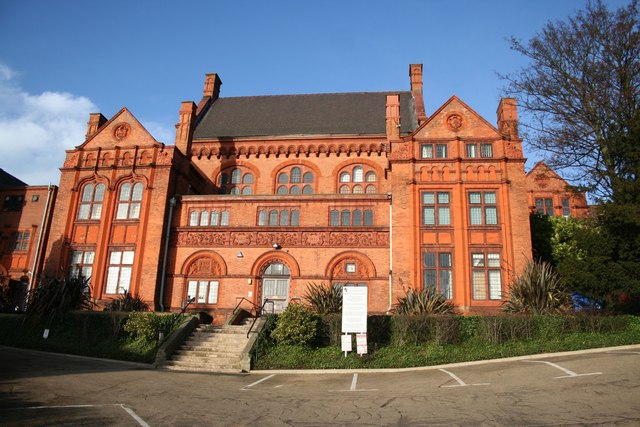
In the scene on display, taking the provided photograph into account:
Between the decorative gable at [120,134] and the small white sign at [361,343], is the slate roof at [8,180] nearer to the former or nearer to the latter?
the decorative gable at [120,134]

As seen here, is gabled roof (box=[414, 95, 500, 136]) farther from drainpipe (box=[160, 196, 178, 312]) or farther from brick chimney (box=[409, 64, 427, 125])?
drainpipe (box=[160, 196, 178, 312])

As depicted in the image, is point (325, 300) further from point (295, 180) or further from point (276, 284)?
point (295, 180)

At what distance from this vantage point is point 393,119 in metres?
28.5

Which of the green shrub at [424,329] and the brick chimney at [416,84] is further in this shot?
the brick chimney at [416,84]

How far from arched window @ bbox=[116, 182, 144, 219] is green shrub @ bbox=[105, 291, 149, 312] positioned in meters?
4.85

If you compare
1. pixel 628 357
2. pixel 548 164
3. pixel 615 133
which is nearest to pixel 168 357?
pixel 628 357

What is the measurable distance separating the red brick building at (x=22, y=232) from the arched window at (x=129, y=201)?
6878mm

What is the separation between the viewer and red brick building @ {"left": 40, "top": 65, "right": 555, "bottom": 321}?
24.5m

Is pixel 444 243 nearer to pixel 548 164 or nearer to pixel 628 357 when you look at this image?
pixel 548 164

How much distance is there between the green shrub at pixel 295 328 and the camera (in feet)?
60.2

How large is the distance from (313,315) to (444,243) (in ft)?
30.0

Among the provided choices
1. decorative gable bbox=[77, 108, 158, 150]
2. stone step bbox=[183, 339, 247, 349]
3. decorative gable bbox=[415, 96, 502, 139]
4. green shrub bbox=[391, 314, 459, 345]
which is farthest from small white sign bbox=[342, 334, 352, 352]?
decorative gable bbox=[77, 108, 158, 150]

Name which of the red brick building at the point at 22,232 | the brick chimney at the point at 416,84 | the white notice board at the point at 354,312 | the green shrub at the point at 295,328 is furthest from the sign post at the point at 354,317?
the red brick building at the point at 22,232

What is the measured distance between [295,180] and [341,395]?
2266cm
